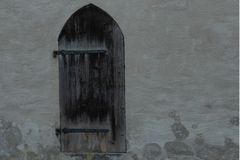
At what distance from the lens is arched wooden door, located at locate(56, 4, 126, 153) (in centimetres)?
601

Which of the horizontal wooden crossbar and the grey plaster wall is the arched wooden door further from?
the grey plaster wall

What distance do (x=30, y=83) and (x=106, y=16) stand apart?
127 cm

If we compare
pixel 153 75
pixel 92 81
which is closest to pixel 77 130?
Answer: pixel 92 81

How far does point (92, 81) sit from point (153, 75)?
0.76 meters

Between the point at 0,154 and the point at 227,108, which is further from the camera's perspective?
the point at 0,154

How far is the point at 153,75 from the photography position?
19.4ft

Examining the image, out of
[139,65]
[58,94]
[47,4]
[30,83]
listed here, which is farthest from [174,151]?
[47,4]

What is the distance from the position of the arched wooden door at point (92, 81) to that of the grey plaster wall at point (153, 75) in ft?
0.33

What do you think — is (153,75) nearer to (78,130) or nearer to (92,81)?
(92,81)

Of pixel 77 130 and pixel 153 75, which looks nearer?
pixel 153 75

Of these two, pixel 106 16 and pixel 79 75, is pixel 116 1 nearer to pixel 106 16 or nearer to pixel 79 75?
pixel 106 16

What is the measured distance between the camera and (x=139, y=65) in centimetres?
592

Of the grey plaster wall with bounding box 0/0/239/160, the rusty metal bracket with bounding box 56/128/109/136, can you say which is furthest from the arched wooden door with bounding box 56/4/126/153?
the grey plaster wall with bounding box 0/0/239/160

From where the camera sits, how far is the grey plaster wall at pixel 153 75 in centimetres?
578
